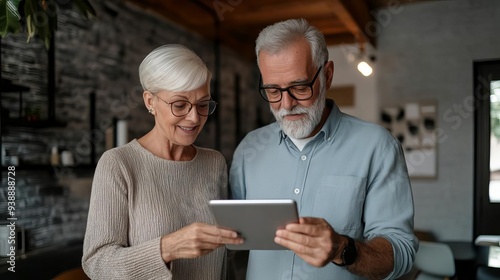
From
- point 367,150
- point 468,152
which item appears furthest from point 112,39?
point 468,152

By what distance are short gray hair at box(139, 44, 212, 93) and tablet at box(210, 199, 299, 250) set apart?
50cm

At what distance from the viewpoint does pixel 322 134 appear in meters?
1.46

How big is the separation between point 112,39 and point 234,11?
1.31m

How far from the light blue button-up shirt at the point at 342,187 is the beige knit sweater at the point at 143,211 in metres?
0.18

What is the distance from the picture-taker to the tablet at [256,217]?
104 centimetres

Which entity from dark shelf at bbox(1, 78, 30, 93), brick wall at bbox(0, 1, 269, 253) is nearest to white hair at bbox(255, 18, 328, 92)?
dark shelf at bbox(1, 78, 30, 93)

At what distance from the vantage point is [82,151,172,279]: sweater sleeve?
1285 mm

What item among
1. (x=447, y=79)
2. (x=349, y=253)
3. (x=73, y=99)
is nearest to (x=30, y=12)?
(x=349, y=253)

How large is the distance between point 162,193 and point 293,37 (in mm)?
647

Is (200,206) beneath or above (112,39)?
beneath

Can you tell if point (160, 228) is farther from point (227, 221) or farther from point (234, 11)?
point (234, 11)

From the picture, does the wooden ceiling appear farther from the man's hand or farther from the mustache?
the man's hand

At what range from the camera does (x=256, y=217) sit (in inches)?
43.2

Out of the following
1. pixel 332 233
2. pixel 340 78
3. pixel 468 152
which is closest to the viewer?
pixel 332 233
